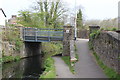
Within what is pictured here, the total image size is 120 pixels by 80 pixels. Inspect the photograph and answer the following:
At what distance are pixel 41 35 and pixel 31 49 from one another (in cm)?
480

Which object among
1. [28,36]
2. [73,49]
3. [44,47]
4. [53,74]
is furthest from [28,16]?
[53,74]

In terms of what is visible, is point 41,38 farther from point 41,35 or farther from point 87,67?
point 87,67

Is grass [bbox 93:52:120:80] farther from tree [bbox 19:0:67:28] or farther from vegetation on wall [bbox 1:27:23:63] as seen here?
tree [bbox 19:0:67:28]

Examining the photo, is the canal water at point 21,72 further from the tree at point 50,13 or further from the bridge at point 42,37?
the tree at point 50,13

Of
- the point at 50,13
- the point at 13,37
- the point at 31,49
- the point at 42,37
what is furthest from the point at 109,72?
the point at 50,13

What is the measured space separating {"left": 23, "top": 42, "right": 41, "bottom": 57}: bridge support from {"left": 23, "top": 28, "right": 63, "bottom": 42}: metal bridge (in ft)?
4.75

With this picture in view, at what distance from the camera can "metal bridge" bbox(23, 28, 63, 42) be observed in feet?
68.9

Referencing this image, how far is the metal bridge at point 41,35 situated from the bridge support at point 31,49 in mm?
1448

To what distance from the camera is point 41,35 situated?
74.9 ft

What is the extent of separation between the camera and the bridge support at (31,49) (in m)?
25.0

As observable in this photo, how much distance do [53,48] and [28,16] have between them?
703 cm

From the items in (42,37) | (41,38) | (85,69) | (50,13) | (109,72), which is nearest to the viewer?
(109,72)

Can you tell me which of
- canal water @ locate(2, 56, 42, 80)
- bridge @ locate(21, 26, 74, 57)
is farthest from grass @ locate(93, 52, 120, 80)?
bridge @ locate(21, 26, 74, 57)

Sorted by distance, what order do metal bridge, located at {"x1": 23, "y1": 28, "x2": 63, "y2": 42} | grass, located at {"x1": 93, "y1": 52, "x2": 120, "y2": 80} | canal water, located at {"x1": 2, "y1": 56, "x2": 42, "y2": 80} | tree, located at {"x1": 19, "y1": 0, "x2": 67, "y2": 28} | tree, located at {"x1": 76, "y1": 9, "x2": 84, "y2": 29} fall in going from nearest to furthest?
grass, located at {"x1": 93, "y1": 52, "x2": 120, "y2": 80} < canal water, located at {"x1": 2, "y1": 56, "x2": 42, "y2": 80} < metal bridge, located at {"x1": 23, "y1": 28, "x2": 63, "y2": 42} < tree, located at {"x1": 19, "y1": 0, "x2": 67, "y2": 28} < tree, located at {"x1": 76, "y1": 9, "x2": 84, "y2": 29}
